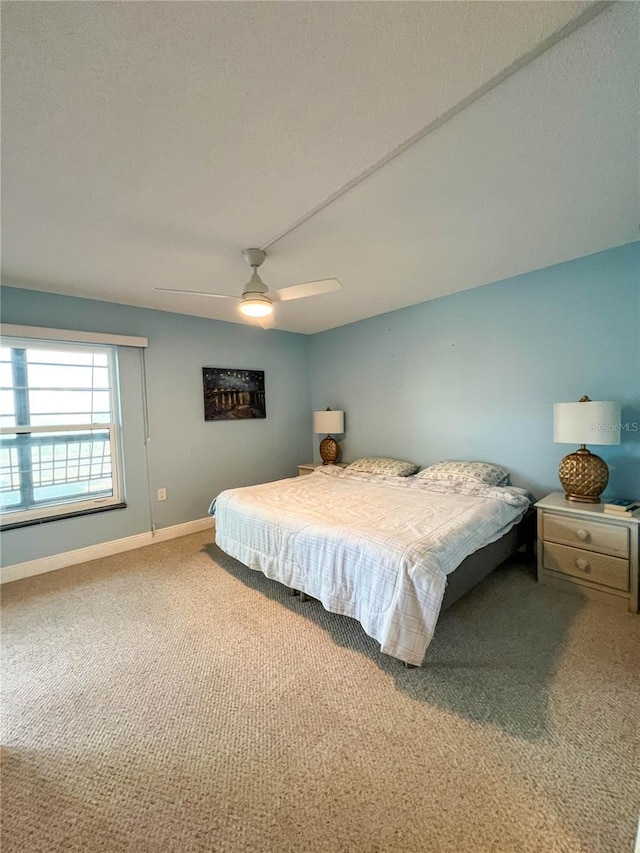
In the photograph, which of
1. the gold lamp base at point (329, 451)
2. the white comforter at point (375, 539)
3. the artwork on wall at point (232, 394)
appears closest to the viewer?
the white comforter at point (375, 539)

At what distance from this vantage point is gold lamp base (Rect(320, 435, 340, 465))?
4395 millimetres

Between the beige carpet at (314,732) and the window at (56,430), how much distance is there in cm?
103

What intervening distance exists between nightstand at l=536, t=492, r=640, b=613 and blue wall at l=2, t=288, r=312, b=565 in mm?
3091

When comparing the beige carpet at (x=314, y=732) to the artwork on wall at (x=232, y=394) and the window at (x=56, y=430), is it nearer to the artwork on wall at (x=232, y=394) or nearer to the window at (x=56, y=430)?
the window at (x=56, y=430)

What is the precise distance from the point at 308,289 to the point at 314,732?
2.30 meters

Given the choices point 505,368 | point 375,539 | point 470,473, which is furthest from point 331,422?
point 375,539

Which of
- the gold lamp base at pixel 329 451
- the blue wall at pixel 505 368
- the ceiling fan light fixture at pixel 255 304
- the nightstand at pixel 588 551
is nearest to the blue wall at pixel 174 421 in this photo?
the gold lamp base at pixel 329 451

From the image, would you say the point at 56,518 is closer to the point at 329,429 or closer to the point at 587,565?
the point at 329,429

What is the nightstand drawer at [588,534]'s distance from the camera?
2117 mm

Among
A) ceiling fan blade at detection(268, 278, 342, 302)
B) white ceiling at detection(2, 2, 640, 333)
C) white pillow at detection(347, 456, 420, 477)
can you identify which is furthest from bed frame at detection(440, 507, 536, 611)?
white ceiling at detection(2, 2, 640, 333)

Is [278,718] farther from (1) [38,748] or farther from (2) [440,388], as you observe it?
(2) [440,388]

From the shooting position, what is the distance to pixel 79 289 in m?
2.88

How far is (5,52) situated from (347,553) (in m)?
2.29

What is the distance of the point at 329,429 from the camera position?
167 inches
